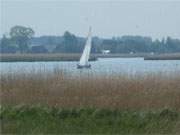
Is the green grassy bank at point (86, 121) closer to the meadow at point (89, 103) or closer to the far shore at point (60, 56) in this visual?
the meadow at point (89, 103)

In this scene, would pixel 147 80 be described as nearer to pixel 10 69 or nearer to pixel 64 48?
pixel 10 69

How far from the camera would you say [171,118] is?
10391 mm

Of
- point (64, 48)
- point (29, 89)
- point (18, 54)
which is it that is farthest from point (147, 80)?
point (64, 48)

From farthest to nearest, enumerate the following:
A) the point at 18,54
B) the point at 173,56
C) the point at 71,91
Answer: the point at 173,56 → the point at 18,54 → the point at 71,91

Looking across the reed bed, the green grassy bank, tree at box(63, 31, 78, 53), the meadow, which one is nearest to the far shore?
tree at box(63, 31, 78, 53)

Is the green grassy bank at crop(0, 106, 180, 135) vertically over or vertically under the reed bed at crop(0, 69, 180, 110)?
under

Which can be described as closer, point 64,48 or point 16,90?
point 16,90

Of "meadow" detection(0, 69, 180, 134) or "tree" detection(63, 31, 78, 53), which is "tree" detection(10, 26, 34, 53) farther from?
"meadow" detection(0, 69, 180, 134)

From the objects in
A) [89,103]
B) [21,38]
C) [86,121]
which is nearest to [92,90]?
[89,103]

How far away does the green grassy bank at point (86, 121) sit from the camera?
367 inches

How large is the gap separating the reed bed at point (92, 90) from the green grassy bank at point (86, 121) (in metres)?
0.71

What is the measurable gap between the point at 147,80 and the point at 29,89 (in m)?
3.22

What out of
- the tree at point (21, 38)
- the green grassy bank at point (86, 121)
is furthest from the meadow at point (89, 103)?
the tree at point (21, 38)

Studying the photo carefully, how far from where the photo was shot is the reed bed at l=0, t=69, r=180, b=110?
38.9 feet
